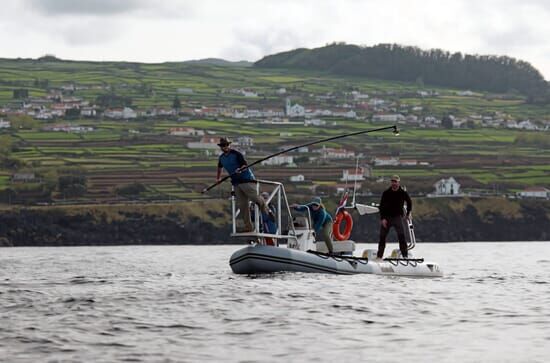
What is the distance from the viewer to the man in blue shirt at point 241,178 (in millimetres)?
29250

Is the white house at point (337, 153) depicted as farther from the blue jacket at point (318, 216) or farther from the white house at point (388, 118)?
the blue jacket at point (318, 216)

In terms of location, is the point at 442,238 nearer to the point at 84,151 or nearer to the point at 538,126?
the point at 84,151

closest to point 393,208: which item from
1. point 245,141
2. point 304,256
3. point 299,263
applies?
point 304,256

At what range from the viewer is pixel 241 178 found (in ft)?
97.2

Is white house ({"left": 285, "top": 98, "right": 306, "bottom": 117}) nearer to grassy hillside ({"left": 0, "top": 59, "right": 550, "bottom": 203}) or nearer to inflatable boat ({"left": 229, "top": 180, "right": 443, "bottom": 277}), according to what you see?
grassy hillside ({"left": 0, "top": 59, "right": 550, "bottom": 203})

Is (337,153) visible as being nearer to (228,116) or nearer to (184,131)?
(184,131)

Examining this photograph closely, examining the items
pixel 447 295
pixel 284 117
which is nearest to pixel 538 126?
pixel 284 117

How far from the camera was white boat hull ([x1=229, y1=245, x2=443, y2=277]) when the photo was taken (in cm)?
3016

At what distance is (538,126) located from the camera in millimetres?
187500

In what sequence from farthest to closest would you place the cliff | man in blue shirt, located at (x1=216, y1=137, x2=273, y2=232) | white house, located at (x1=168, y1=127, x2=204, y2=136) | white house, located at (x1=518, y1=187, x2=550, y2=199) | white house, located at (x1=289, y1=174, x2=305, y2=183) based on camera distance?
1. white house, located at (x1=168, y1=127, x2=204, y2=136)
2. white house, located at (x1=289, y1=174, x2=305, y2=183)
3. white house, located at (x1=518, y1=187, x2=550, y2=199)
4. the cliff
5. man in blue shirt, located at (x1=216, y1=137, x2=273, y2=232)

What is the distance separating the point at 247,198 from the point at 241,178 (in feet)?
1.92

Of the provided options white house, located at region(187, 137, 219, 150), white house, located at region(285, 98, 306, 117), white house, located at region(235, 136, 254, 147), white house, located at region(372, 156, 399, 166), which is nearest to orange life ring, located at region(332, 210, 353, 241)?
white house, located at region(372, 156, 399, 166)

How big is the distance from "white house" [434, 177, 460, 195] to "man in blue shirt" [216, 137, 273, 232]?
311ft

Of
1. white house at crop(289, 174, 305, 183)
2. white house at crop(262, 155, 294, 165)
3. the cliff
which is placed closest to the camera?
the cliff
